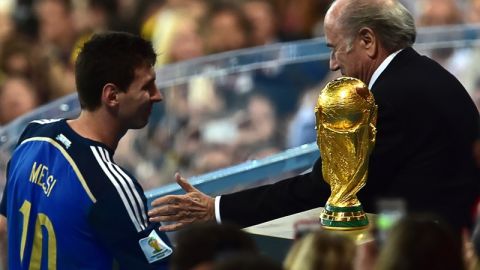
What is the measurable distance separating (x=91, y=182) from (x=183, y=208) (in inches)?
16.8

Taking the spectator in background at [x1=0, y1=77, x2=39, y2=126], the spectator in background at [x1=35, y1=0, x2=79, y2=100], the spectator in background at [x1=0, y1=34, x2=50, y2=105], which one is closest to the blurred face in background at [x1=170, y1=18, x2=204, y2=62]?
the spectator in background at [x1=35, y1=0, x2=79, y2=100]

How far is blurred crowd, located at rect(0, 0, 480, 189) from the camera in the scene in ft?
28.8

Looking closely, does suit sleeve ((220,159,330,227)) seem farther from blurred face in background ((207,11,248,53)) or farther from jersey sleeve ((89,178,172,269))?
blurred face in background ((207,11,248,53))

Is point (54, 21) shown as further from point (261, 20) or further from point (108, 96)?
point (108, 96)

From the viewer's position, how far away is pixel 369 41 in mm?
5168

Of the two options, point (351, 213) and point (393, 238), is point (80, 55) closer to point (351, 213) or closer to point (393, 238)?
point (351, 213)

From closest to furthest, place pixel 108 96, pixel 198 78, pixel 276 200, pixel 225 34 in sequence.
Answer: pixel 108 96
pixel 276 200
pixel 198 78
pixel 225 34

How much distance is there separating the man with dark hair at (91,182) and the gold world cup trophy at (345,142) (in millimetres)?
632

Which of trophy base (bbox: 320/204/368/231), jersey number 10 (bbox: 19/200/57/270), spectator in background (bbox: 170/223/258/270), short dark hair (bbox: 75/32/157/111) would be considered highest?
short dark hair (bbox: 75/32/157/111)

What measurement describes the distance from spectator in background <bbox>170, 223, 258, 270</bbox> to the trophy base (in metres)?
1.18

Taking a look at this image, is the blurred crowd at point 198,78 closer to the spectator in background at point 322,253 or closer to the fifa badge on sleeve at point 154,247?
the fifa badge on sleeve at point 154,247

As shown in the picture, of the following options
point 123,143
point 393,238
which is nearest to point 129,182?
point 393,238

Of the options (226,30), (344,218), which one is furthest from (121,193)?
(226,30)

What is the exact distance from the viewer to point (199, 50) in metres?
10.3
